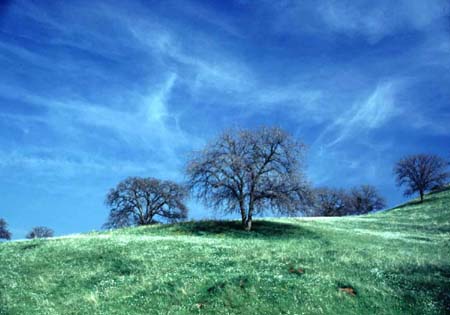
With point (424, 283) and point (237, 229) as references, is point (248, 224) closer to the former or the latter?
point (237, 229)

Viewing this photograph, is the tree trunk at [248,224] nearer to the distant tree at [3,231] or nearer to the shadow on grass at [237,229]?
the shadow on grass at [237,229]

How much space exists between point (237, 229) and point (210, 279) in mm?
21715

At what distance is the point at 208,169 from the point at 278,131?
9.34 metres

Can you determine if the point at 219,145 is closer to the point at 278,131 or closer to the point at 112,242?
the point at 278,131

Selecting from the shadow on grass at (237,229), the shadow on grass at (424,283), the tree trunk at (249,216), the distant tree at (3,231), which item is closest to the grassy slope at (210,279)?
the shadow on grass at (424,283)

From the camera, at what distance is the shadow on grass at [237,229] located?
37.8 meters

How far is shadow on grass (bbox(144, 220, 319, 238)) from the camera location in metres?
37.8

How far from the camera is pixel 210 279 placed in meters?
19.1

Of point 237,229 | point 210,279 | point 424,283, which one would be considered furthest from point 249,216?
point 424,283

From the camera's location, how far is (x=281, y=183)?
41.1 meters

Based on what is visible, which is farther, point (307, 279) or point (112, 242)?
point (112, 242)

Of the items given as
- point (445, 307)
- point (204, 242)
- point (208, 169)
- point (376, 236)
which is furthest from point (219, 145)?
point (445, 307)

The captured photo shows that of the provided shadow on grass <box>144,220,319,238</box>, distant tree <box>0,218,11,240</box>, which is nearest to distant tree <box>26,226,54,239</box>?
distant tree <box>0,218,11,240</box>

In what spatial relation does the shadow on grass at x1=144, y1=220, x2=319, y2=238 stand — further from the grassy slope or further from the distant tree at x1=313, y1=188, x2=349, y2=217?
the distant tree at x1=313, y1=188, x2=349, y2=217
